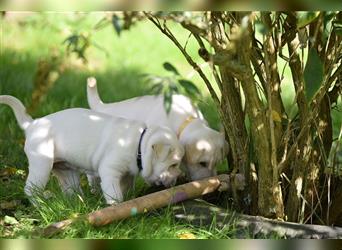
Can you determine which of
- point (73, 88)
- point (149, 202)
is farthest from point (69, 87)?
point (149, 202)

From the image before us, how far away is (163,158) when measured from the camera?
3.68 metres

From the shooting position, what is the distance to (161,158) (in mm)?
3674

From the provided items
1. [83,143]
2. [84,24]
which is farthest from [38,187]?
[84,24]

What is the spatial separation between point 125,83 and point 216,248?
3429mm

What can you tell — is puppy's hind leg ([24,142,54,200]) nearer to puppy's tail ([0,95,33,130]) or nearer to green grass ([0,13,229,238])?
green grass ([0,13,229,238])

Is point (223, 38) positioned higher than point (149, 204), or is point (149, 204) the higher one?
point (223, 38)

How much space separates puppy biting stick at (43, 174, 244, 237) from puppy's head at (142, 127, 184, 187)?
0.21m

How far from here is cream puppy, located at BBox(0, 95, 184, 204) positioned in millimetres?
3668

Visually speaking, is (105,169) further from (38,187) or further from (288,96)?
(288,96)

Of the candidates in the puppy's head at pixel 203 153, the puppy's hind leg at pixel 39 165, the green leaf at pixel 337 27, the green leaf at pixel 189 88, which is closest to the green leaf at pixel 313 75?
the green leaf at pixel 337 27

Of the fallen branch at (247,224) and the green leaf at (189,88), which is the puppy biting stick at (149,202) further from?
the green leaf at (189,88)

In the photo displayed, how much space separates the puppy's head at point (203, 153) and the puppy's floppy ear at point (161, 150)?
0.86 feet

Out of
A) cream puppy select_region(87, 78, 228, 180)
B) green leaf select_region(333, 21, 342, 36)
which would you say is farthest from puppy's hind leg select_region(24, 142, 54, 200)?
green leaf select_region(333, 21, 342, 36)

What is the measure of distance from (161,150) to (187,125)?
0.45m
